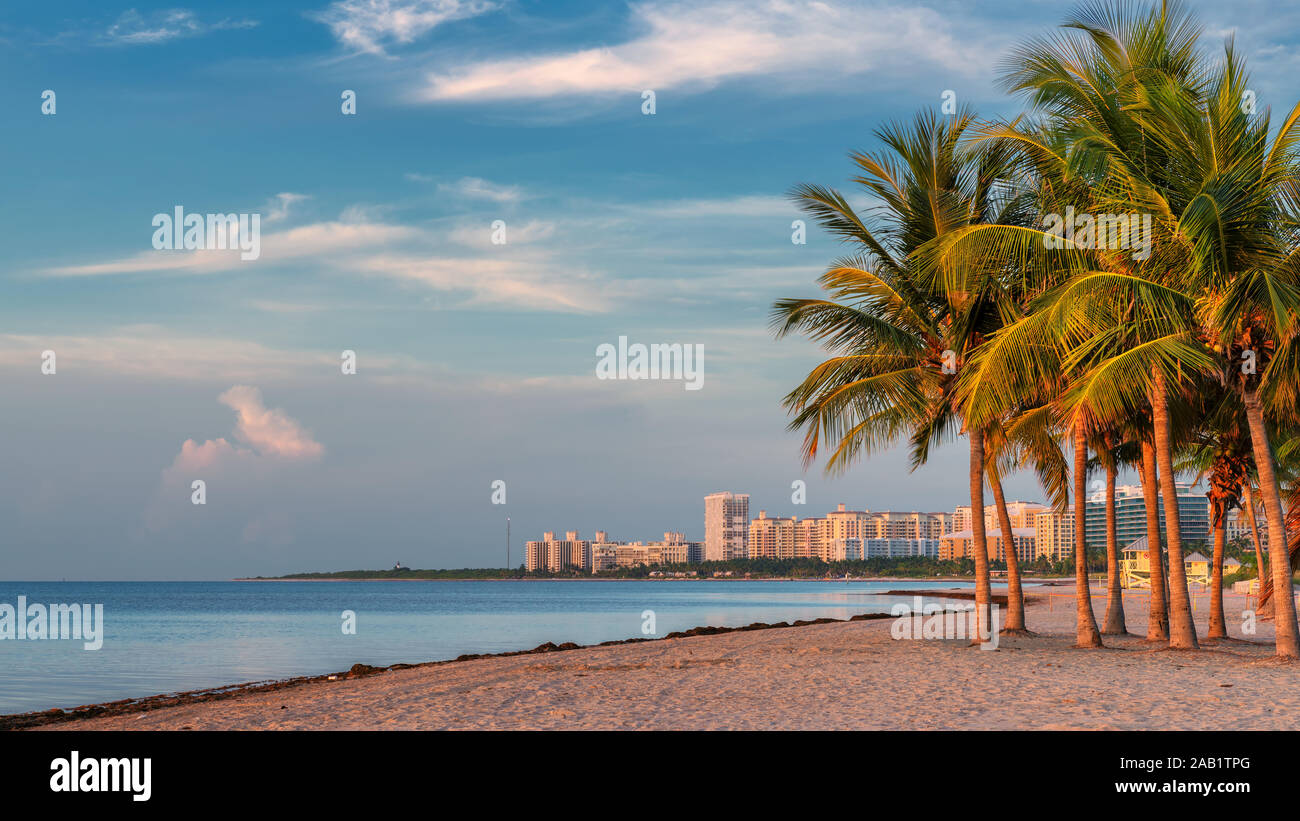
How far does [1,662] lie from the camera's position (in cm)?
3005

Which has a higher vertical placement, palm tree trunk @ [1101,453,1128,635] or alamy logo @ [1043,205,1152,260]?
alamy logo @ [1043,205,1152,260]

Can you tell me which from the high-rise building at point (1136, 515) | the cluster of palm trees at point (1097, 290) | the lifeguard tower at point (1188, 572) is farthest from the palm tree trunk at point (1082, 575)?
the high-rise building at point (1136, 515)

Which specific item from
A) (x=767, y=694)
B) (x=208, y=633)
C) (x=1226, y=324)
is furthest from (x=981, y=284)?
(x=208, y=633)

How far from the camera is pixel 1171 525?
1717 cm

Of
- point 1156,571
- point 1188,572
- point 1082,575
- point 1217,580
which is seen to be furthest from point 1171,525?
point 1188,572

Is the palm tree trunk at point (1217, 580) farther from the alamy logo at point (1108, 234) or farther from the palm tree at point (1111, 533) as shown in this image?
the alamy logo at point (1108, 234)

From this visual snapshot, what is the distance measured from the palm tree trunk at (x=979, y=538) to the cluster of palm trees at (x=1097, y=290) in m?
0.06

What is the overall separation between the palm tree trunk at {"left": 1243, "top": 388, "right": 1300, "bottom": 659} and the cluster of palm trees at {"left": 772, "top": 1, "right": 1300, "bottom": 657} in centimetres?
3

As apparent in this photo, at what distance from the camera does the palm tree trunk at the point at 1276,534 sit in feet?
49.7

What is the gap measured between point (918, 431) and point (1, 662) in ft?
87.6

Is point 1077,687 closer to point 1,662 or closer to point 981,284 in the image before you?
point 981,284
